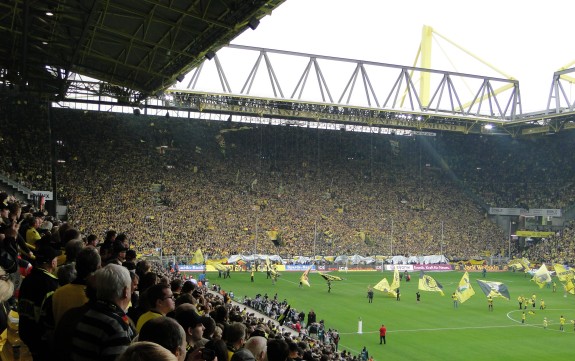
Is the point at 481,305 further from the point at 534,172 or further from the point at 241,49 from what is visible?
the point at 534,172

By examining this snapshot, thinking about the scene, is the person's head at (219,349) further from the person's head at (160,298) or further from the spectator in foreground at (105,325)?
the spectator in foreground at (105,325)

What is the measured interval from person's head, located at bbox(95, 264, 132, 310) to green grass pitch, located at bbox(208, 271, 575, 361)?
73.9 feet

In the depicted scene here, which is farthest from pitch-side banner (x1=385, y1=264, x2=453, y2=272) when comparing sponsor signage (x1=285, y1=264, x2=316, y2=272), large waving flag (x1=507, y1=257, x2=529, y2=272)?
sponsor signage (x1=285, y1=264, x2=316, y2=272)

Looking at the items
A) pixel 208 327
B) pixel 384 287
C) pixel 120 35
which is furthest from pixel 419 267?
pixel 208 327

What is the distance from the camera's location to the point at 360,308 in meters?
36.4

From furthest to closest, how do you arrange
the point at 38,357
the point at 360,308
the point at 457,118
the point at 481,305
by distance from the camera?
1. the point at 457,118
2. the point at 481,305
3. the point at 360,308
4. the point at 38,357

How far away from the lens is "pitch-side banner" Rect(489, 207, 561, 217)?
6788 cm

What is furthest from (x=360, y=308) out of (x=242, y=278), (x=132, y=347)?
(x=132, y=347)

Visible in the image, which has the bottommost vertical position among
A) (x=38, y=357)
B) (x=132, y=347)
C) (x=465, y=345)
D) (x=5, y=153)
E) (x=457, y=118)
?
(x=465, y=345)

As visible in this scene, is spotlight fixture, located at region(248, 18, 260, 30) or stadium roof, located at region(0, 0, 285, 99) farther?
stadium roof, located at region(0, 0, 285, 99)

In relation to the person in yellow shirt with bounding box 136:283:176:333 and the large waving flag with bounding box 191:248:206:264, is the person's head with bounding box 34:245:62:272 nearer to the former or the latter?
the person in yellow shirt with bounding box 136:283:176:333

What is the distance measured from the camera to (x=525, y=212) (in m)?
69.6

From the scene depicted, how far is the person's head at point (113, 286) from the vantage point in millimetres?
4148

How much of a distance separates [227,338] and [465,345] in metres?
24.5
